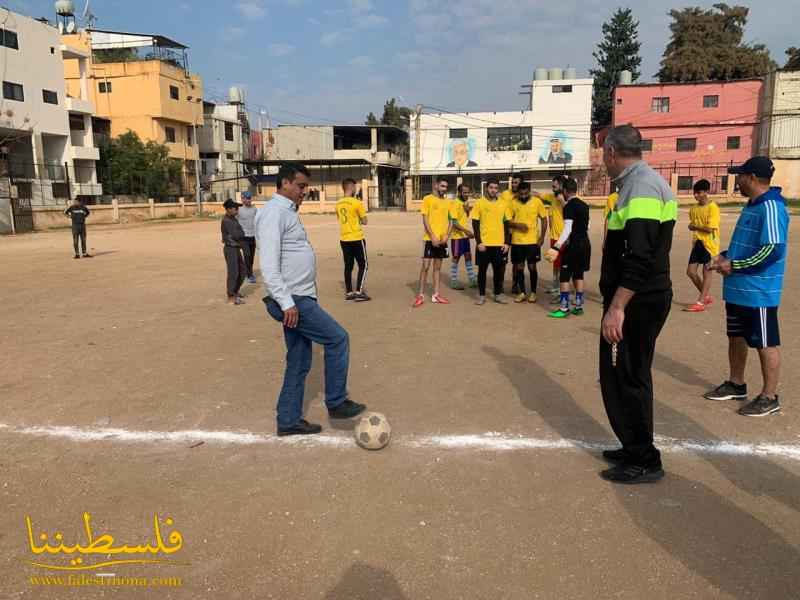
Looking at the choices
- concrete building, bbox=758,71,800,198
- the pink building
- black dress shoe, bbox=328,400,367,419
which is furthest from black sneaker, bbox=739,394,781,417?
concrete building, bbox=758,71,800,198

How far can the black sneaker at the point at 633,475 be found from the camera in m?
3.54

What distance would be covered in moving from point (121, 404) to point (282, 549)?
2756mm

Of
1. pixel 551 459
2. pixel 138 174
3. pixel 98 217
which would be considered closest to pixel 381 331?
pixel 551 459

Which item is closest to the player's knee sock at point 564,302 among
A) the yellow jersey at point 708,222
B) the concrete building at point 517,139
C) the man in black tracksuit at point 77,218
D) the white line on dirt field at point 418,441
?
the yellow jersey at point 708,222

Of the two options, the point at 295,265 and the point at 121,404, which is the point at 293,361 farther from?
the point at 121,404

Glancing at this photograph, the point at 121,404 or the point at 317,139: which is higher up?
the point at 317,139

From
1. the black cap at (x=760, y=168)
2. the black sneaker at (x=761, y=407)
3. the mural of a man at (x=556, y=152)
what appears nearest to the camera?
the black cap at (x=760, y=168)

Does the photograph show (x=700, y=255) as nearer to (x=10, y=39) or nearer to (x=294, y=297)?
(x=294, y=297)

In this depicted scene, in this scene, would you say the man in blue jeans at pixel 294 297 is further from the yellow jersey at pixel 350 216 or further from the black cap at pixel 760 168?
the yellow jersey at pixel 350 216

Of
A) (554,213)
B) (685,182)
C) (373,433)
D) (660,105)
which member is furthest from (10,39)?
(685,182)

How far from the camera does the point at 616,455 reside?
377 cm

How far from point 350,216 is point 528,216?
9.07ft

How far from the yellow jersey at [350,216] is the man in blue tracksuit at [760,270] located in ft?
19.1

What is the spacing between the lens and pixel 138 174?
44000mm
